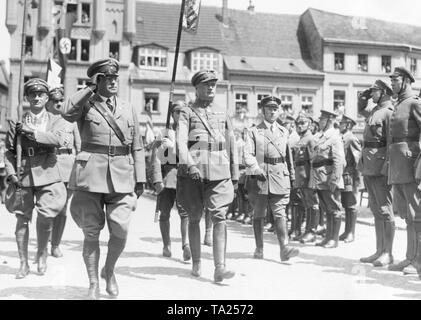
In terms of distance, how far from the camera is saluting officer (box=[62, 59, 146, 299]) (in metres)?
5.36

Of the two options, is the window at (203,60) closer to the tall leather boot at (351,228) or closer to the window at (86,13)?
the window at (86,13)

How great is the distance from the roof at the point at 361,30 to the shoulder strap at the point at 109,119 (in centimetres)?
4121

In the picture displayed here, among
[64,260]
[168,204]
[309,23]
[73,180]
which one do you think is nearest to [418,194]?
[168,204]

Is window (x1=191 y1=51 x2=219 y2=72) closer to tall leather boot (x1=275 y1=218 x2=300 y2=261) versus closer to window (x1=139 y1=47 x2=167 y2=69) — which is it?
window (x1=139 y1=47 x2=167 y2=69)

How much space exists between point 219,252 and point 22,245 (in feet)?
7.46

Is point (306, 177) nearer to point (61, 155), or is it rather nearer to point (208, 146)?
point (208, 146)

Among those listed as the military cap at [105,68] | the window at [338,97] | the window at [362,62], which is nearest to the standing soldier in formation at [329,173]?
the military cap at [105,68]

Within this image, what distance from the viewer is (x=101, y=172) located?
5.35 m

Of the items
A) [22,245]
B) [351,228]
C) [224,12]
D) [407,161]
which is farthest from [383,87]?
[224,12]

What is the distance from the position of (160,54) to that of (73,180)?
3810 cm

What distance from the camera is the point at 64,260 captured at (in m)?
7.71

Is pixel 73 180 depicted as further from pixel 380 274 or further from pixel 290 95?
pixel 290 95
